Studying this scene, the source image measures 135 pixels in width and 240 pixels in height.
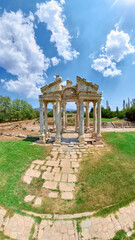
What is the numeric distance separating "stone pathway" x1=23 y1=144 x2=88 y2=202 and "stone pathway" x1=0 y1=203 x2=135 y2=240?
2.26 feet

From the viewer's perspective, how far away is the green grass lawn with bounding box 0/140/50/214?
3.67 metres

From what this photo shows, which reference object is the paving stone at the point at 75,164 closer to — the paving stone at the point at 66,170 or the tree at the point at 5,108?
the paving stone at the point at 66,170

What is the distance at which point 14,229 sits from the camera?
287cm

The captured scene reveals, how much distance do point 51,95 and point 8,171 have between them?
6.76 metres

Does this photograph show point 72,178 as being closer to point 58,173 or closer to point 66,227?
point 58,173

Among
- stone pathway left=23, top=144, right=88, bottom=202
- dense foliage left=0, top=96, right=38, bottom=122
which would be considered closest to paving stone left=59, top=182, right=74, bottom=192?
stone pathway left=23, top=144, right=88, bottom=202

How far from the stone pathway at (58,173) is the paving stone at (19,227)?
578 millimetres

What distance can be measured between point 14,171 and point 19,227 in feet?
8.87

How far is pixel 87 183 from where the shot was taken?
4.54 m

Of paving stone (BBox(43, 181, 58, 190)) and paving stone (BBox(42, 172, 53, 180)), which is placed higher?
paving stone (BBox(42, 172, 53, 180))

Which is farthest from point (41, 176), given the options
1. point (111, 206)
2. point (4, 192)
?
point (111, 206)

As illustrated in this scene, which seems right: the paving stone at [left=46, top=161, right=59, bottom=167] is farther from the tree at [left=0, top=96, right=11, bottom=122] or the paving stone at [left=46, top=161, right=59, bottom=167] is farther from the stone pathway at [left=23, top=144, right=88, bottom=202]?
the tree at [left=0, top=96, right=11, bottom=122]

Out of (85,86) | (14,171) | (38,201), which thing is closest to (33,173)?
(14,171)

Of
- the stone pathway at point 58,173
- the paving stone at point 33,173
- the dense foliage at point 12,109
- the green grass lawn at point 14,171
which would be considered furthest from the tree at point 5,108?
the paving stone at point 33,173
